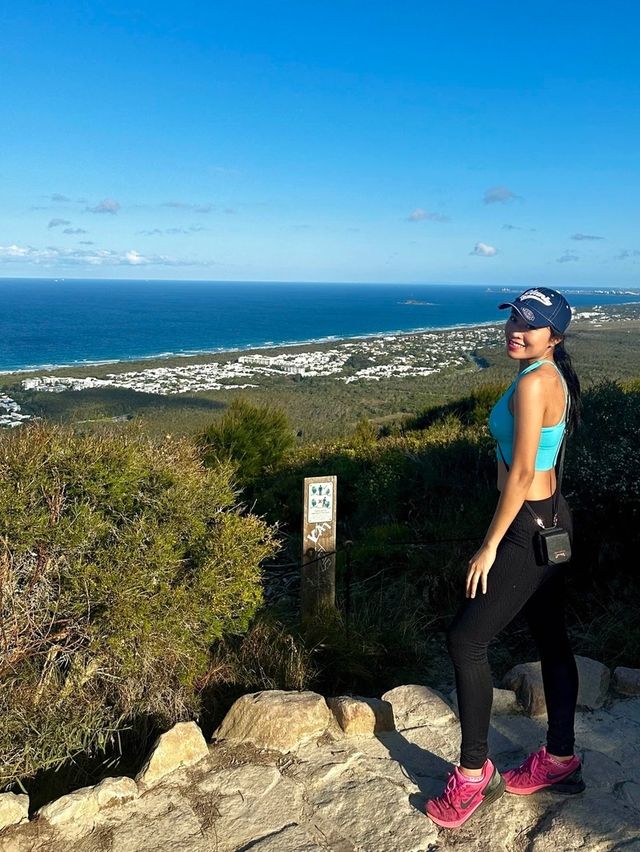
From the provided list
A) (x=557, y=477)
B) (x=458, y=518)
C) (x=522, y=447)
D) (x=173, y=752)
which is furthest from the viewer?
(x=458, y=518)

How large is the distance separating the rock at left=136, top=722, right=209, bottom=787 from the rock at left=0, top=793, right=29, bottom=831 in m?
0.44

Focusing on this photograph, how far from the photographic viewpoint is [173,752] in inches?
112

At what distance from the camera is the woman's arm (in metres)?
2.26

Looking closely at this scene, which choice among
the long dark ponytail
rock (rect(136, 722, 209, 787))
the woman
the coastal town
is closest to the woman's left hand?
the woman

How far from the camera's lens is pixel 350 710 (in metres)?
3.18

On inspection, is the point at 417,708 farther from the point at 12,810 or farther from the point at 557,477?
the point at 12,810

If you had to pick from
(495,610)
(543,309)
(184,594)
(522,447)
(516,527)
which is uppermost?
(543,309)

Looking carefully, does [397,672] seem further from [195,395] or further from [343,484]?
[195,395]

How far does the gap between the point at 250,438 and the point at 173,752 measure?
8494 mm

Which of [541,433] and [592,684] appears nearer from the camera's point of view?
[541,433]

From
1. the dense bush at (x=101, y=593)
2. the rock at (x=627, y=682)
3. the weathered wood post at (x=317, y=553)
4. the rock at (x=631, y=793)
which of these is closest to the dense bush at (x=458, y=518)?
the weathered wood post at (x=317, y=553)

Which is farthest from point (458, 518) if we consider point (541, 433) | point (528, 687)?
point (541, 433)

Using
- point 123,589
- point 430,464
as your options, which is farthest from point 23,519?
point 430,464

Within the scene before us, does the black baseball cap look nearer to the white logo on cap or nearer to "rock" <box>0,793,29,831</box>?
the white logo on cap
